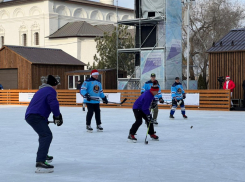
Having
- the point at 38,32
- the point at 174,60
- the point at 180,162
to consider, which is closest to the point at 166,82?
the point at 174,60

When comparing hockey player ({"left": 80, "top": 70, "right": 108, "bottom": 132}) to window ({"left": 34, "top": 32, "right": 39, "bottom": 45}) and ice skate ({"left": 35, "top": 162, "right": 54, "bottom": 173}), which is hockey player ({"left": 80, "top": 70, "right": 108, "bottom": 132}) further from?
window ({"left": 34, "top": 32, "right": 39, "bottom": 45})

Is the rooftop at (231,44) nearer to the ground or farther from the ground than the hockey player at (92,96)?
farther from the ground

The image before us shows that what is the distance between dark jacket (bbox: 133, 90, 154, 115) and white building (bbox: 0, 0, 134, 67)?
57.5 m

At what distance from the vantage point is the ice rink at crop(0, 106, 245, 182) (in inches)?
280

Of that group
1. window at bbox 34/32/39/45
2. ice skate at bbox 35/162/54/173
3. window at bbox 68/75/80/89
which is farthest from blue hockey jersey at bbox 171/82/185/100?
window at bbox 34/32/39/45

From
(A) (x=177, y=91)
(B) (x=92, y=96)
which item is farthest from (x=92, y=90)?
(A) (x=177, y=91)

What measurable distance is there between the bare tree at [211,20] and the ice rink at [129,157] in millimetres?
36534

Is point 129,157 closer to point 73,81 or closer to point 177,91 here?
point 177,91

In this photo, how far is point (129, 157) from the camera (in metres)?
8.98

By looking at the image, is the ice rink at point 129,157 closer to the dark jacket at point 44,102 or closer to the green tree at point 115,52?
the dark jacket at point 44,102

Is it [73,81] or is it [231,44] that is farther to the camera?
[73,81]

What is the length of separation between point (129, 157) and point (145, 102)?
7.55 ft

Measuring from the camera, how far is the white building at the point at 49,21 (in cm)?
6888

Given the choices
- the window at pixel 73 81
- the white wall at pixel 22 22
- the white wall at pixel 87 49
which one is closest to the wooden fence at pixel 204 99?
the window at pixel 73 81
